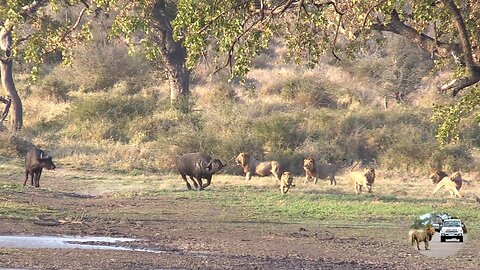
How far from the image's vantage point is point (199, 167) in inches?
1008

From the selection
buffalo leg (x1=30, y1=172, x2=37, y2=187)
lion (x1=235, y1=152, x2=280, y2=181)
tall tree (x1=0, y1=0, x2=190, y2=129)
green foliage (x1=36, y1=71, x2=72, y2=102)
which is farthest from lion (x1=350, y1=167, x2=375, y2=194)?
green foliage (x1=36, y1=71, x2=72, y2=102)

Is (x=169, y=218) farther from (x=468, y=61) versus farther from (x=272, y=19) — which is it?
(x=468, y=61)

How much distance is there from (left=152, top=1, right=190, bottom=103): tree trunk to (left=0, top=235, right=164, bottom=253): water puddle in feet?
73.7

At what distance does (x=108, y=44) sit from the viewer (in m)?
52.8

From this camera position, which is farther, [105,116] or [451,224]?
[105,116]

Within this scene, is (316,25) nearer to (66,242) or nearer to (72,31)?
(72,31)

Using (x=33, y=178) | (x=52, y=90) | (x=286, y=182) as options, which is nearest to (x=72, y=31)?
(x=33, y=178)

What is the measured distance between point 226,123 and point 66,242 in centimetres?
2087

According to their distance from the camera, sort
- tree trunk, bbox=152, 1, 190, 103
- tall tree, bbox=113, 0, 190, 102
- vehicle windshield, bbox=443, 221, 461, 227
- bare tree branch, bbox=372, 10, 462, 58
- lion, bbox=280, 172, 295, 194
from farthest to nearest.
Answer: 1. tree trunk, bbox=152, 1, 190, 103
2. tall tree, bbox=113, 0, 190, 102
3. lion, bbox=280, 172, 295, 194
4. bare tree branch, bbox=372, 10, 462, 58
5. vehicle windshield, bbox=443, 221, 461, 227

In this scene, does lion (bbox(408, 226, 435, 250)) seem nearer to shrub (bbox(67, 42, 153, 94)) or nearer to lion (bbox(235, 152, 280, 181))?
lion (bbox(235, 152, 280, 181))

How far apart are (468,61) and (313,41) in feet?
10.6

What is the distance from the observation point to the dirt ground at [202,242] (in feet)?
40.4

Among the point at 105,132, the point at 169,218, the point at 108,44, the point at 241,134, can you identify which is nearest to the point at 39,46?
the point at 169,218

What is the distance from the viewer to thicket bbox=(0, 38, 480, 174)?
107ft
